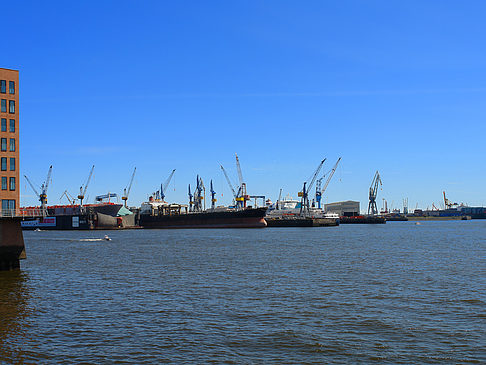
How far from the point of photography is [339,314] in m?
28.3

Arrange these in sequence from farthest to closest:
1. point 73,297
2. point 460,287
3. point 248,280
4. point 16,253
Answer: point 16,253 → point 248,280 → point 460,287 → point 73,297

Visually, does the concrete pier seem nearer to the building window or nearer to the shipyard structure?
the shipyard structure

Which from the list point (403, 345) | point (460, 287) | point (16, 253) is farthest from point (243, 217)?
point (403, 345)

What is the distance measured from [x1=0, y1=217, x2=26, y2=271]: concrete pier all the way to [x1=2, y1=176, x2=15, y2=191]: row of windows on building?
5.75m

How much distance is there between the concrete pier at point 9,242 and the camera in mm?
49344

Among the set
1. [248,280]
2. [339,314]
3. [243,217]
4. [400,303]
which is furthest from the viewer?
[243,217]

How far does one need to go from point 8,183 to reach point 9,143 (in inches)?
172

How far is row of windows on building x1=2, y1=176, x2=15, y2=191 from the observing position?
53619mm

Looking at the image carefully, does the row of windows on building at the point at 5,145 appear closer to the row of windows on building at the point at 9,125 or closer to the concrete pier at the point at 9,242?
the row of windows on building at the point at 9,125

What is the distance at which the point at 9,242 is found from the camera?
49750 millimetres

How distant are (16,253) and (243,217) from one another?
146 meters

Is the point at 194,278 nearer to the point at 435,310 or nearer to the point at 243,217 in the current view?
the point at 435,310

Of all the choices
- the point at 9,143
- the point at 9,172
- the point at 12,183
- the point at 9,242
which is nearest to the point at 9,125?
the point at 9,143

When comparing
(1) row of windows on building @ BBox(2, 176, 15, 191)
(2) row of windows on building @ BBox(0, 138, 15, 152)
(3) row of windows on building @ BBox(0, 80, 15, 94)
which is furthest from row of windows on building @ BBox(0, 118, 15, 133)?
(1) row of windows on building @ BBox(2, 176, 15, 191)
